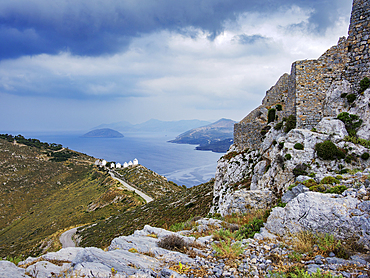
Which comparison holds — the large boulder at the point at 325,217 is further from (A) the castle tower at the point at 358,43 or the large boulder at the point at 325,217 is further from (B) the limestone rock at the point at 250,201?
(A) the castle tower at the point at 358,43

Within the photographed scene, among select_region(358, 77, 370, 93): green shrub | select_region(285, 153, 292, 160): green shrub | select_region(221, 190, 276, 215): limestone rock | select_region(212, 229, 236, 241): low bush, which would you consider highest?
select_region(358, 77, 370, 93): green shrub

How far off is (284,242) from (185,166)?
156 m

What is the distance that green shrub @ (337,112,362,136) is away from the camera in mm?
12234

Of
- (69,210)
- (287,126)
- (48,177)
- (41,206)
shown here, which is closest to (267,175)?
(287,126)

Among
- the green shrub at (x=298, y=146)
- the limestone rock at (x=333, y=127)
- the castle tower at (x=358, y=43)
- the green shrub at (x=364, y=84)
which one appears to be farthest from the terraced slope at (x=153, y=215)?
the castle tower at (x=358, y=43)

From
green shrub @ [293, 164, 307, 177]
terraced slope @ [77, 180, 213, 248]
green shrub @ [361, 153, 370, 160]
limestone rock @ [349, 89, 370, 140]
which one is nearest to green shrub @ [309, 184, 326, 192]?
green shrub @ [293, 164, 307, 177]

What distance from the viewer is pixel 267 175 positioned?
47.4ft

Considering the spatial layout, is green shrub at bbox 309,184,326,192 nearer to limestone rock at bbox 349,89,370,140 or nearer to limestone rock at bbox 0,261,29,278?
limestone rock at bbox 349,89,370,140

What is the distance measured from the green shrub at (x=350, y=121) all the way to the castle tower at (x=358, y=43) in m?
2.78

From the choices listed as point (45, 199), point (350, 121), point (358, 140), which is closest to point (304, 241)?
point (358, 140)

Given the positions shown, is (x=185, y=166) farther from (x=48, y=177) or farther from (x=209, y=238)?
(x=209, y=238)

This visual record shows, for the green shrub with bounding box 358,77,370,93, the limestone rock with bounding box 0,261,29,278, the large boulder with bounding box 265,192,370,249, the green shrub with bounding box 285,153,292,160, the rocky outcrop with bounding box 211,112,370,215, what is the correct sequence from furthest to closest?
1. the green shrub with bounding box 358,77,370,93
2. the green shrub with bounding box 285,153,292,160
3. the rocky outcrop with bounding box 211,112,370,215
4. the large boulder with bounding box 265,192,370,249
5. the limestone rock with bounding box 0,261,29,278

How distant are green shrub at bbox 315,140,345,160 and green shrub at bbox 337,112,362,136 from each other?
2037mm

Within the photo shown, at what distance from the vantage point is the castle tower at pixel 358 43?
13172 mm
